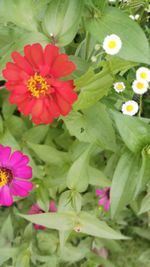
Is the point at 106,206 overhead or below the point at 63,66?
below

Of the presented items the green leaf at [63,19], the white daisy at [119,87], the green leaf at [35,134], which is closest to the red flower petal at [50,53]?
the green leaf at [63,19]

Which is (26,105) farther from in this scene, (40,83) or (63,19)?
(63,19)

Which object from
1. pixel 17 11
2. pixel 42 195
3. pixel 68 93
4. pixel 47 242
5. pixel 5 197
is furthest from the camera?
pixel 47 242

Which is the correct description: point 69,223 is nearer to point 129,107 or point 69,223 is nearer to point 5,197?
point 5,197

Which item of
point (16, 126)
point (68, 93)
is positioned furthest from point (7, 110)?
point (68, 93)

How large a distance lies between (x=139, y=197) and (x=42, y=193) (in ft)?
1.26

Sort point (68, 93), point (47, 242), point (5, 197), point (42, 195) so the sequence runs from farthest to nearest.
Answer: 1. point (47, 242)
2. point (42, 195)
3. point (5, 197)
4. point (68, 93)

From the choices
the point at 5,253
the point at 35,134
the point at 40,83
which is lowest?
the point at 5,253

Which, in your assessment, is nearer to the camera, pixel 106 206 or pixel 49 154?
pixel 49 154

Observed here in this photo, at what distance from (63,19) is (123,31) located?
13cm

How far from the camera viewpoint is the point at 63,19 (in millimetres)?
902

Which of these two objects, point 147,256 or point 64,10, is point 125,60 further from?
point 147,256

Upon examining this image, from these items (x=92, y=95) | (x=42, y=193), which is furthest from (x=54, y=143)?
(x=92, y=95)

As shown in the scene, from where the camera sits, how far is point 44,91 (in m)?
0.81
